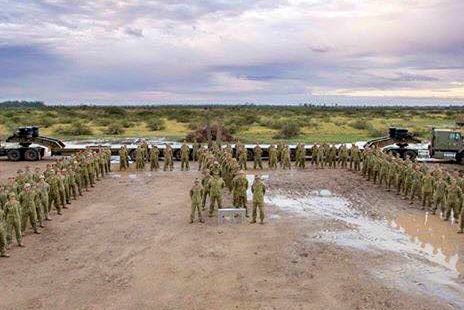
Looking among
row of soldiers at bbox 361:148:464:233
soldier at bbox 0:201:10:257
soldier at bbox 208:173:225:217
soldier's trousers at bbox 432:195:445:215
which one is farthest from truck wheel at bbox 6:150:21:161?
soldier's trousers at bbox 432:195:445:215

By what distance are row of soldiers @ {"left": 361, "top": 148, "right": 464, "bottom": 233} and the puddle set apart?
605mm

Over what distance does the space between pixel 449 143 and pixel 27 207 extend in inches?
856

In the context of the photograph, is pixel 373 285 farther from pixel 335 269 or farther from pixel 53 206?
pixel 53 206

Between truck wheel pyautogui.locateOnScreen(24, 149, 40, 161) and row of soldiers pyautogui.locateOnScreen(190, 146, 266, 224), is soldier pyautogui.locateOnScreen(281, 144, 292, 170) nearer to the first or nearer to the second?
row of soldiers pyautogui.locateOnScreen(190, 146, 266, 224)

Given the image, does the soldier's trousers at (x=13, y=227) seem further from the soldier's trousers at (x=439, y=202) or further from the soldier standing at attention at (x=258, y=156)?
the soldier standing at attention at (x=258, y=156)

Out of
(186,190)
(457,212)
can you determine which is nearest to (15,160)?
(186,190)

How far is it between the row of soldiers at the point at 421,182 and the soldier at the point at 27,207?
37.3 feet

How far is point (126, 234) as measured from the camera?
1476 cm

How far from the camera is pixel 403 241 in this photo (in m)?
14.3

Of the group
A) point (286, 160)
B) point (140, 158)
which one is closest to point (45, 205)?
point (140, 158)

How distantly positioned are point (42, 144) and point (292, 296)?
23.4m

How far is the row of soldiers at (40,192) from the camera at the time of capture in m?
13.3

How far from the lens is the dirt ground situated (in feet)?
33.9

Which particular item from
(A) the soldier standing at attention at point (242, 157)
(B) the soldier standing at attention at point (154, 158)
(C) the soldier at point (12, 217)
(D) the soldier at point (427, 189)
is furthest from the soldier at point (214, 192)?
Result: (B) the soldier standing at attention at point (154, 158)
